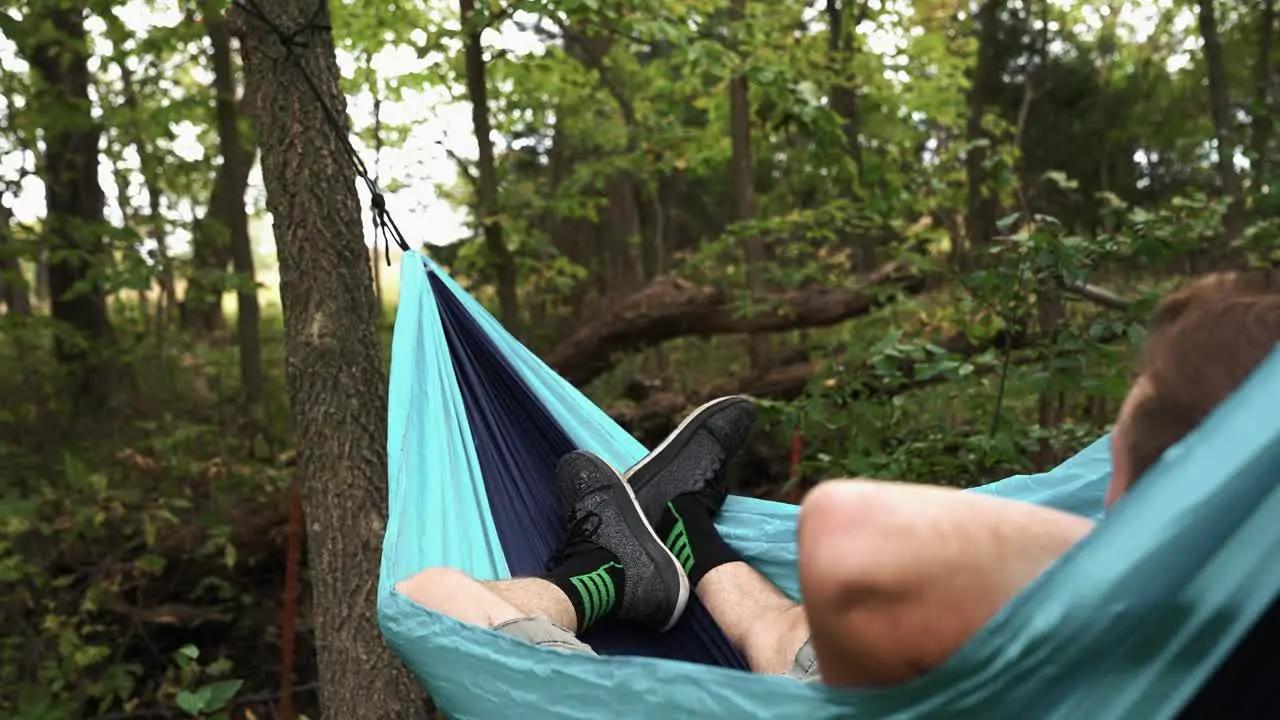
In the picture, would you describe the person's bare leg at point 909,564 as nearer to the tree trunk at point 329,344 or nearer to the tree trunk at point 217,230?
the tree trunk at point 329,344

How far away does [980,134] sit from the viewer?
6.58 m

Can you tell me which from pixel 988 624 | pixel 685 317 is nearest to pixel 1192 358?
pixel 988 624

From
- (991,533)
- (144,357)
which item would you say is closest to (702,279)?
(144,357)

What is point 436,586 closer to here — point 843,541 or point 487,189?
point 843,541

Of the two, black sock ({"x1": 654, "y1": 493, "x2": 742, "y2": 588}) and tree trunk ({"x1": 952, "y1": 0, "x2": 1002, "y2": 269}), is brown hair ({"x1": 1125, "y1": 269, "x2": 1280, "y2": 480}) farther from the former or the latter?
tree trunk ({"x1": 952, "y1": 0, "x2": 1002, "y2": 269})

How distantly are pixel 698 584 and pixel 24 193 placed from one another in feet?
12.9

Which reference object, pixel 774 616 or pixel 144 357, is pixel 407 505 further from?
pixel 144 357

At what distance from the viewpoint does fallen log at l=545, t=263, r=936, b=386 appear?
3.83 metres

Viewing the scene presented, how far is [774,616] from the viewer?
1.52 m

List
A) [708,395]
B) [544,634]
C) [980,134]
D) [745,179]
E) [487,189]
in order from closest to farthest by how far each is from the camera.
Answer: [544,634] < [708,395] < [487,189] < [745,179] < [980,134]

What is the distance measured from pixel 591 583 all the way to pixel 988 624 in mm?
877

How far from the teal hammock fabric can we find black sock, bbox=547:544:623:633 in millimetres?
82

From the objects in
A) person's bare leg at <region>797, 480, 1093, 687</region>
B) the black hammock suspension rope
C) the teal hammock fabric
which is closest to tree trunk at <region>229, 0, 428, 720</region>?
the black hammock suspension rope

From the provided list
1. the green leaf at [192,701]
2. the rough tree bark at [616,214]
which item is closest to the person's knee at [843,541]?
the green leaf at [192,701]
